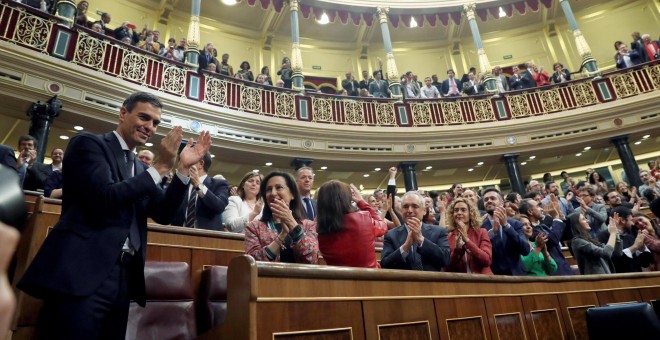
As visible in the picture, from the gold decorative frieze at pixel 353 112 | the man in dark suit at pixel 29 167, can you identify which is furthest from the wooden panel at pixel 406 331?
the gold decorative frieze at pixel 353 112

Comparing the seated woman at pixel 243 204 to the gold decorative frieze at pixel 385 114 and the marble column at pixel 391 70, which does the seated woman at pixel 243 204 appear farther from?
the marble column at pixel 391 70

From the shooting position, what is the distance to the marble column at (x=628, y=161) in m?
8.01

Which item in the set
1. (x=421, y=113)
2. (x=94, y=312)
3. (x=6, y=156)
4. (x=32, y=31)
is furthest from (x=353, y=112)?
(x=94, y=312)

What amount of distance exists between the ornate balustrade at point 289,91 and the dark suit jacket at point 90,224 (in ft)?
17.6

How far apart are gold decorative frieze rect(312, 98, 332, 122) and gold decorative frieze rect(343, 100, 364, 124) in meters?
0.37

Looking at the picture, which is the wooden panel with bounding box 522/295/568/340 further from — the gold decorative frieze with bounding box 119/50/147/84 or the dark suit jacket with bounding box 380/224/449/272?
the gold decorative frieze with bounding box 119/50/147/84

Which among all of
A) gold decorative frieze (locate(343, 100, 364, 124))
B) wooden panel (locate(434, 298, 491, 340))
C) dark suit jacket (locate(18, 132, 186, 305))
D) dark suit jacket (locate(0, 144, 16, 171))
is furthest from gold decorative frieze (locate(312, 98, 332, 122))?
dark suit jacket (locate(18, 132, 186, 305))

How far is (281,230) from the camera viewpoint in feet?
6.34

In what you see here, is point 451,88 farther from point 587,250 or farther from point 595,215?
point 587,250

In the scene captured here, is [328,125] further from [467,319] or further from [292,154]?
[467,319]

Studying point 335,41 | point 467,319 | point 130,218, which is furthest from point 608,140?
point 130,218

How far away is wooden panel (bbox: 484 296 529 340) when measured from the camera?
2.00 meters

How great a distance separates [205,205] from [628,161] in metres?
8.78

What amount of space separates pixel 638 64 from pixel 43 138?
10829mm
